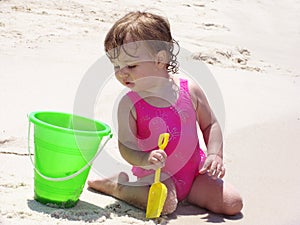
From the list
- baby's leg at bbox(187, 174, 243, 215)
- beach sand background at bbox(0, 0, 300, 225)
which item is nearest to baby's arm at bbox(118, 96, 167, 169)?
beach sand background at bbox(0, 0, 300, 225)

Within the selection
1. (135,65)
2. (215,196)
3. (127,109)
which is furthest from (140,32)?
(215,196)

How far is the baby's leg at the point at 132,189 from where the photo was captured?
2082 mm

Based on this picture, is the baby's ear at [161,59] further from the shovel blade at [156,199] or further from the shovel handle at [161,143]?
the shovel blade at [156,199]

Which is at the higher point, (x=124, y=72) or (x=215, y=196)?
(x=124, y=72)

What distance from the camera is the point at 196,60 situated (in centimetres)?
463

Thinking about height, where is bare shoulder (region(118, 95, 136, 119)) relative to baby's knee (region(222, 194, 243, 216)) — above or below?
above

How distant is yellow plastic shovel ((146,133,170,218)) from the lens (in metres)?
2.02

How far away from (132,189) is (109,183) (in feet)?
0.45

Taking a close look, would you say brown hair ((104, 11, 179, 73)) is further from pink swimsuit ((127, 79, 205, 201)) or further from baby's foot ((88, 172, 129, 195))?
baby's foot ((88, 172, 129, 195))

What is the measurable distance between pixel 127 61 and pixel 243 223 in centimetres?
76

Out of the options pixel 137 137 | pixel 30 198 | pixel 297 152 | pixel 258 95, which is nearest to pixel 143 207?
pixel 137 137

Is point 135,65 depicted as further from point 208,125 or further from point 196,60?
point 196,60

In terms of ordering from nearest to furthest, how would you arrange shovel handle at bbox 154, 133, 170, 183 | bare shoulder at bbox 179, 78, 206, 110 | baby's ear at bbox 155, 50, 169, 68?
shovel handle at bbox 154, 133, 170, 183 → baby's ear at bbox 155, 50, 169, 68 → bare shoulder at bbox 179, 78, 206, 110

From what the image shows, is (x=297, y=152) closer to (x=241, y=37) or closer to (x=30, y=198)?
(x=30, y=198)
